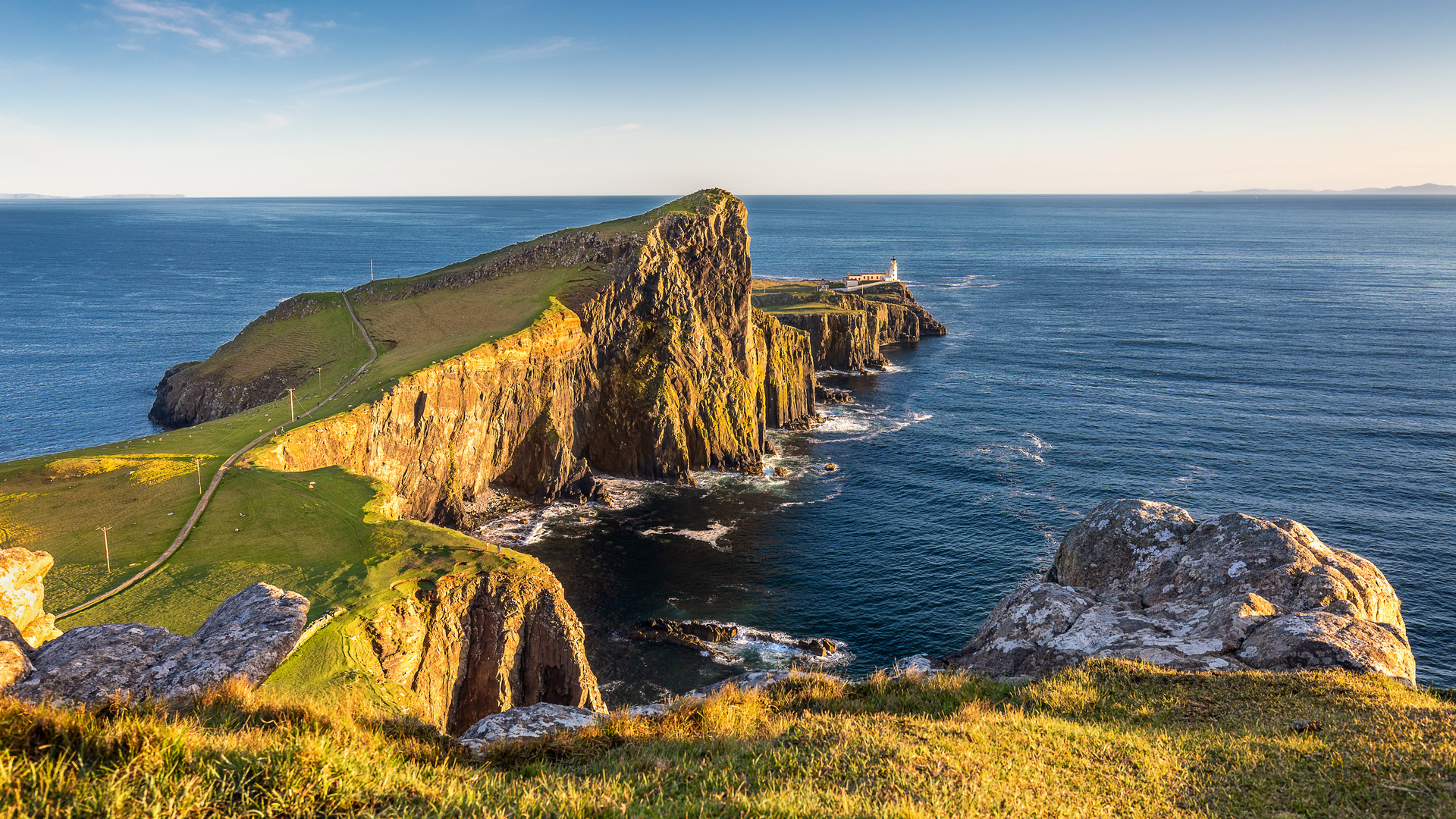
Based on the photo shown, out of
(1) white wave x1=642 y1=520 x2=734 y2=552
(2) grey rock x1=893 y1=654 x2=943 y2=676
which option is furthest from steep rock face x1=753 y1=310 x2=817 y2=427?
(2) grey rock x1=893 y1=654 x2=943 y2=676

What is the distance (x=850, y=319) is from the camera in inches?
4867

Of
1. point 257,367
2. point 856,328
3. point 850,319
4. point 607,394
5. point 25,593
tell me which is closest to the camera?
point 25,593

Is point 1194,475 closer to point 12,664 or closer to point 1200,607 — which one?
point 1200,607

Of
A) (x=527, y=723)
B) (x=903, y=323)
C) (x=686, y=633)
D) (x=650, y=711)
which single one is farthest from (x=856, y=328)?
(x=527, y=723)

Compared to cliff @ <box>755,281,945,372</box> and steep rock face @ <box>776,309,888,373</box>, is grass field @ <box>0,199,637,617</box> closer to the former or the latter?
steep rock face @ <box>776,309,888,373</box>

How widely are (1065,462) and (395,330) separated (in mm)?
71949

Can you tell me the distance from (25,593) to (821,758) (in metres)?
20.8

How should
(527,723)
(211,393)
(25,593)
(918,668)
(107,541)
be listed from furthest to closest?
(211,393) < (107,541) < (918,668) < (25,593) < (527,723)

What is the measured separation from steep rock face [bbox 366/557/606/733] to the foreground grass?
1416cm

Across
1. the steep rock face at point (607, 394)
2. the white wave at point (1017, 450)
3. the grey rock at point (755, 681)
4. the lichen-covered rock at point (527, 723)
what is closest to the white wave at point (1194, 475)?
the white wave at point (1017, 450)

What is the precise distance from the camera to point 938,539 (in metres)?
58.9

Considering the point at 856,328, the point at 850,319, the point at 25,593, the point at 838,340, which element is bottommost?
the point at 838,340

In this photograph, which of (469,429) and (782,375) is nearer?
(469,429)

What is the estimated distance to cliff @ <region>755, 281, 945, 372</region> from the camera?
122188 mm
